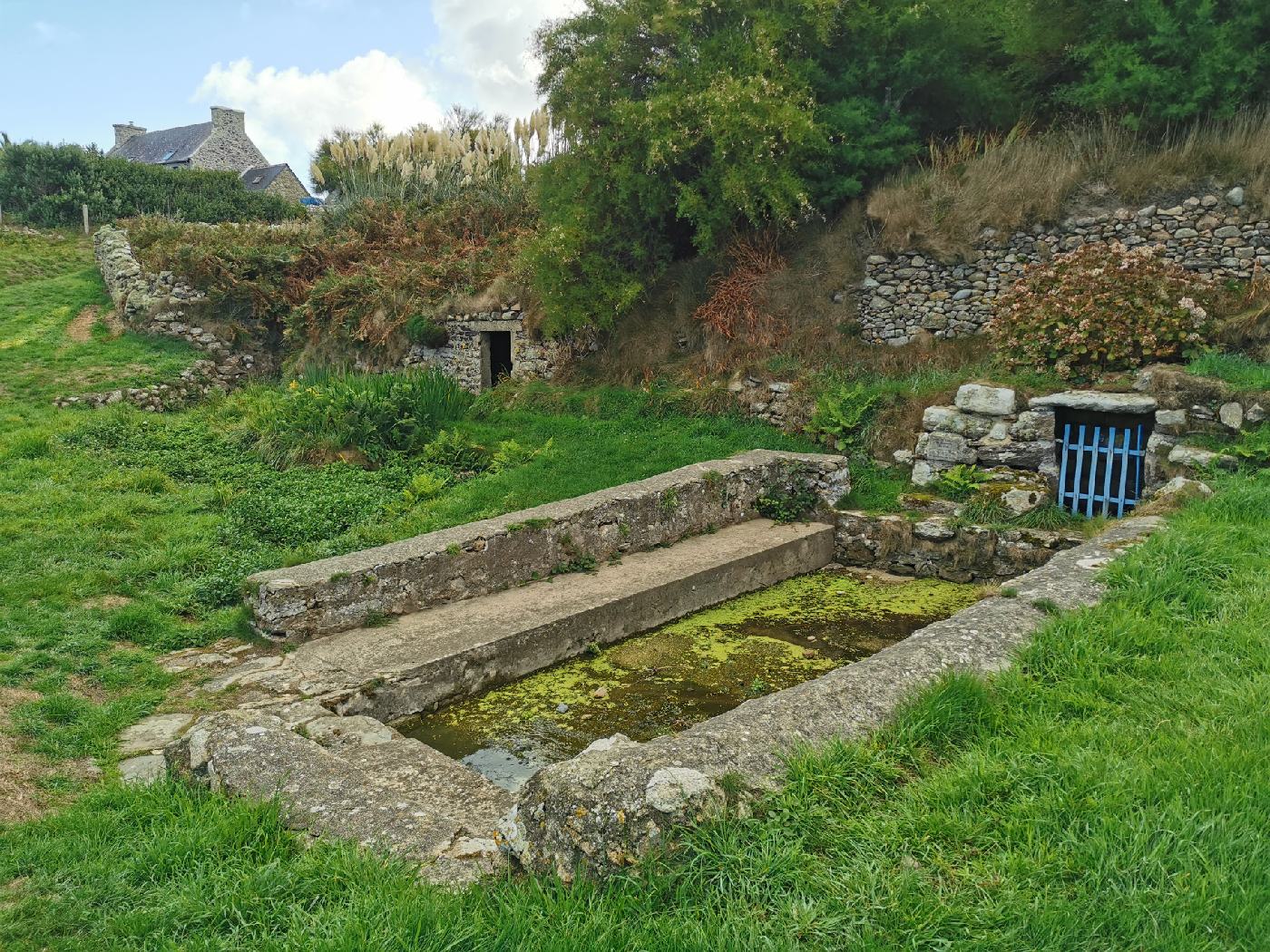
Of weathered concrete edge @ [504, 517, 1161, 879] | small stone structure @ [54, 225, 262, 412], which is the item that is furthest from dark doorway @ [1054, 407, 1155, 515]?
small stone structure @ [54, 225, 262, 412]

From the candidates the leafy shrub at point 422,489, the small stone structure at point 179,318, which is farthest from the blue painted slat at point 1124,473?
the small stone structure at point 179,318

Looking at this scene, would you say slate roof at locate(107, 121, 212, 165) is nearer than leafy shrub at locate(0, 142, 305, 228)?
No

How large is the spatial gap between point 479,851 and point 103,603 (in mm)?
4436

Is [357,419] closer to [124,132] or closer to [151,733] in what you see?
[151,733]

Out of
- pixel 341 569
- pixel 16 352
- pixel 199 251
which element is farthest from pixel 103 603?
pixel 199 251

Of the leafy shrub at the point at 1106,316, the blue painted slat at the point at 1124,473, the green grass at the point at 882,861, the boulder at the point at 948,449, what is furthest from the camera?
the boulder at the point at 948,449

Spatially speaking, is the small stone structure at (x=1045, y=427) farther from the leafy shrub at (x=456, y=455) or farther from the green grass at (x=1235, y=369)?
the leafy shrub at (x=456, y=455)

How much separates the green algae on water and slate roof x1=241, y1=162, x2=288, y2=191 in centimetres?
3471

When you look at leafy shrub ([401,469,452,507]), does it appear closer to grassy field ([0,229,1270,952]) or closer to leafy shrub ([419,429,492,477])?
leafy shrub ([419,429,492,477])

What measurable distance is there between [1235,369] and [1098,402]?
1.18 metres

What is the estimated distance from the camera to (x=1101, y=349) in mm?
8602

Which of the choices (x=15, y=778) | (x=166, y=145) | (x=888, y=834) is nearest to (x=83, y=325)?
(x=15, y=778)

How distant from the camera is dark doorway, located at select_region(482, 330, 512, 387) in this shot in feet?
48.8

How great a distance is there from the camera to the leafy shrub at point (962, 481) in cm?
847
